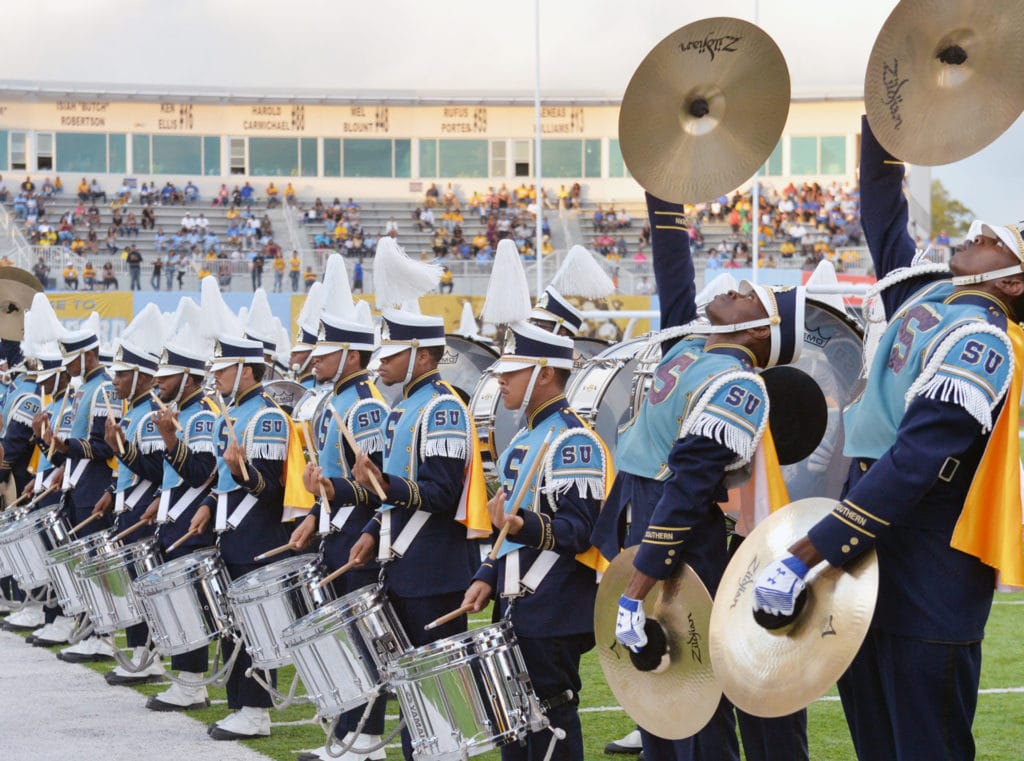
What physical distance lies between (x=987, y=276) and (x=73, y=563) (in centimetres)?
615

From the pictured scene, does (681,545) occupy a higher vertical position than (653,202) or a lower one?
lower

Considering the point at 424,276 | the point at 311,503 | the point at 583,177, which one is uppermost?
the point at 583,177

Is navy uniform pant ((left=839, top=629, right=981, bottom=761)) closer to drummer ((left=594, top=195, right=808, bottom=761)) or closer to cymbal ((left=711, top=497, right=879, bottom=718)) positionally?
cymbal ((left=711, top=497, right=879, bottom=718))

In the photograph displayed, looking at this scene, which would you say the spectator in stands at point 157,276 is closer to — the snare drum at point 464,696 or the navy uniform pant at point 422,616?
the navy uniform pant at point 422,616

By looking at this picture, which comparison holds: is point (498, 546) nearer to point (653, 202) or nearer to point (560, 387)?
point (560, 387)

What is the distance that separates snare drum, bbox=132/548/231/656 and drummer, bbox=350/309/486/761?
1.48 meters

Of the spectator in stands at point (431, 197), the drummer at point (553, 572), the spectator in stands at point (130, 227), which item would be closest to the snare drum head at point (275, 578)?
the drummer at point (553, 572)

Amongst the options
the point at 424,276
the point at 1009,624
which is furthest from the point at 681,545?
the point at 1009,624

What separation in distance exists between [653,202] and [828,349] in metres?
2.58

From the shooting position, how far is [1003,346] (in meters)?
3.42

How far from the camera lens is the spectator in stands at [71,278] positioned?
3222cm

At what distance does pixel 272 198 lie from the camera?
45875 mm

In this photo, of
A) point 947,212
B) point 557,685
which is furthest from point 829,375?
point 947,212

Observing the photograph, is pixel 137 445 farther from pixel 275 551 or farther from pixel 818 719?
pixel 818 719
